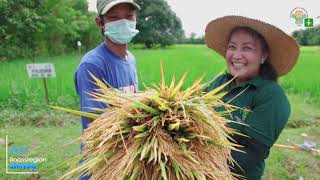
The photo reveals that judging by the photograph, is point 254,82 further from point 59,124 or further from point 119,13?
point 59,124

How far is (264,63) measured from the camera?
91.8 inches

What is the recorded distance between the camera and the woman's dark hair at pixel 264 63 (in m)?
2.22

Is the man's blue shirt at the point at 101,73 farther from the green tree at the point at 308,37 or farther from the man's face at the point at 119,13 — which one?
the green tree at the point at 308,37

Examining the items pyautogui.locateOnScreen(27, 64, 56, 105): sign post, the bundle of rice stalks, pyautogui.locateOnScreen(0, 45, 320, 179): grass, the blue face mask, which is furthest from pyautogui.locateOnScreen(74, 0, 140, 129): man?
pyautogui.locateOnScreen(27, 64, 56, 105): sign post

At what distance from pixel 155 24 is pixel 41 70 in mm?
34886

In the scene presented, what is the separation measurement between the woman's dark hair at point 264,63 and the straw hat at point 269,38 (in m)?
0.02

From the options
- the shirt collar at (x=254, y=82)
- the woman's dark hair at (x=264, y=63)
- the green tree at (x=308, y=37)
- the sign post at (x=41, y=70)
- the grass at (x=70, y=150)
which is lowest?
the grass at (x=70, y=150)

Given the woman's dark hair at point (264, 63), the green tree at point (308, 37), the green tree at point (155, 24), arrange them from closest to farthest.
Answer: the woman's dark hair at point (264, 63)
the green tree at point (308, 37)
the green tree at point (155, 24)

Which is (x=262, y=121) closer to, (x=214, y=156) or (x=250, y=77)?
(x=250, y=77)

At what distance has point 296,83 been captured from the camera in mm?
9297

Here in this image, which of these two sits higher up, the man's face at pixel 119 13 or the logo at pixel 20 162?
the man's face at pixel 119 13

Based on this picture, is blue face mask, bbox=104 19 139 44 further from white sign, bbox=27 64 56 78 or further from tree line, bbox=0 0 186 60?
tree line, bbox=0 0 186 60

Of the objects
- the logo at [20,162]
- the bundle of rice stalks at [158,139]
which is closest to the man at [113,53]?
the bundle of rice stalks at [158,139]

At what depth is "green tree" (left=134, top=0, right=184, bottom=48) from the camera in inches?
1550
